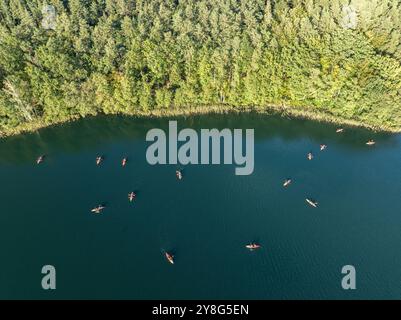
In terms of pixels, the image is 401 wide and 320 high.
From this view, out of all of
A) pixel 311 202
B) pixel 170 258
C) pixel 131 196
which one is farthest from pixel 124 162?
pixel 311 202

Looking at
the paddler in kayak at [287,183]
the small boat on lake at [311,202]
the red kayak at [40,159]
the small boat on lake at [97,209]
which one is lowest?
the small boat on lake at [97,209]

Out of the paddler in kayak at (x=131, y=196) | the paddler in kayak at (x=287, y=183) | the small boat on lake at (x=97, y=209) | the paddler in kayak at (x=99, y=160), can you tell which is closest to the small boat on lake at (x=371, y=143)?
the paddler in kayak at (x=287, y=183)

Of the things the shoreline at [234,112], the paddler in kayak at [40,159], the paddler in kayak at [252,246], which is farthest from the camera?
the shoreline at [234,112]

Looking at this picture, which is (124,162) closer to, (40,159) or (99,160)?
(99,160)

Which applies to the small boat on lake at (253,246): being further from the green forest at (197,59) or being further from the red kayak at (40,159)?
the red kayak at (40,159)

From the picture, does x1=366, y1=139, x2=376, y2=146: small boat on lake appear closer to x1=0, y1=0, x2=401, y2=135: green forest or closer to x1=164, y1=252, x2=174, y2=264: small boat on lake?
x1=0, y1=0, x2=401, y2=135: green forest

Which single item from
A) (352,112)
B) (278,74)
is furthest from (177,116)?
(352,112)
